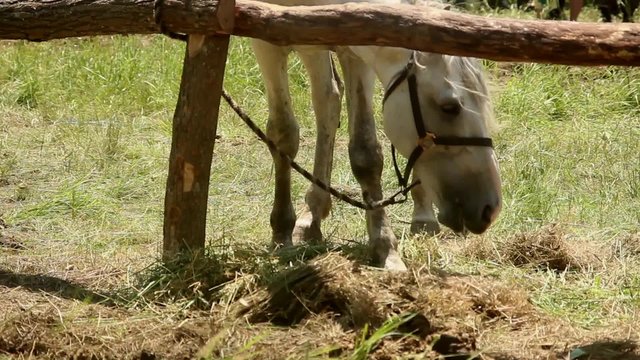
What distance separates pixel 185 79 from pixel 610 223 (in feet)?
9.67

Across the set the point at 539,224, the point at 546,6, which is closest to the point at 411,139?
the point at 539,224

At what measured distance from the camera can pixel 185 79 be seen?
5.05 metres

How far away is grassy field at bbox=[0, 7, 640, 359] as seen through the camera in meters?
4.39

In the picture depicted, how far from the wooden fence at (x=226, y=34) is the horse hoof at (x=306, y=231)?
1.31m

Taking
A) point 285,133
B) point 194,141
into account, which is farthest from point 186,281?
point 285,133

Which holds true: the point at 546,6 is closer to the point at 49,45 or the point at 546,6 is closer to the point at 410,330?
the point at 49,45

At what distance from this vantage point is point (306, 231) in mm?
6434

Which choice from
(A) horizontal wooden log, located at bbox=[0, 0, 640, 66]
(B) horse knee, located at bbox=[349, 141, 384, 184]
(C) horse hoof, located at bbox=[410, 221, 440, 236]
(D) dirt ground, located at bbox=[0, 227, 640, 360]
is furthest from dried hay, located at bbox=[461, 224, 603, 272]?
(A) horizontal wooden log, located at bbox=[0, 0, 640, 66]

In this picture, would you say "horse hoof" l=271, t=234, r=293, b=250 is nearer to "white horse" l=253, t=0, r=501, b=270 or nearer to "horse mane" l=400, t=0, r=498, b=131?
"white horse" l=253, t=0, r=501, b=270

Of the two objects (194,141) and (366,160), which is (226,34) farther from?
(366,160)

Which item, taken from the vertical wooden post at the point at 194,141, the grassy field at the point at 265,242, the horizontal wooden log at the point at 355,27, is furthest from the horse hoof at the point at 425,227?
the horizontal wooden log at the point at 355,27

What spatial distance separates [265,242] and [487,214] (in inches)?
60.5

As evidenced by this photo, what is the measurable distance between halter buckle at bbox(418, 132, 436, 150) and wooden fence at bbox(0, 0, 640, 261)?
69 centimetres

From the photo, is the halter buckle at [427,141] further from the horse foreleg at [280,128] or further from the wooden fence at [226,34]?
the horse foreleg at [280,128]
